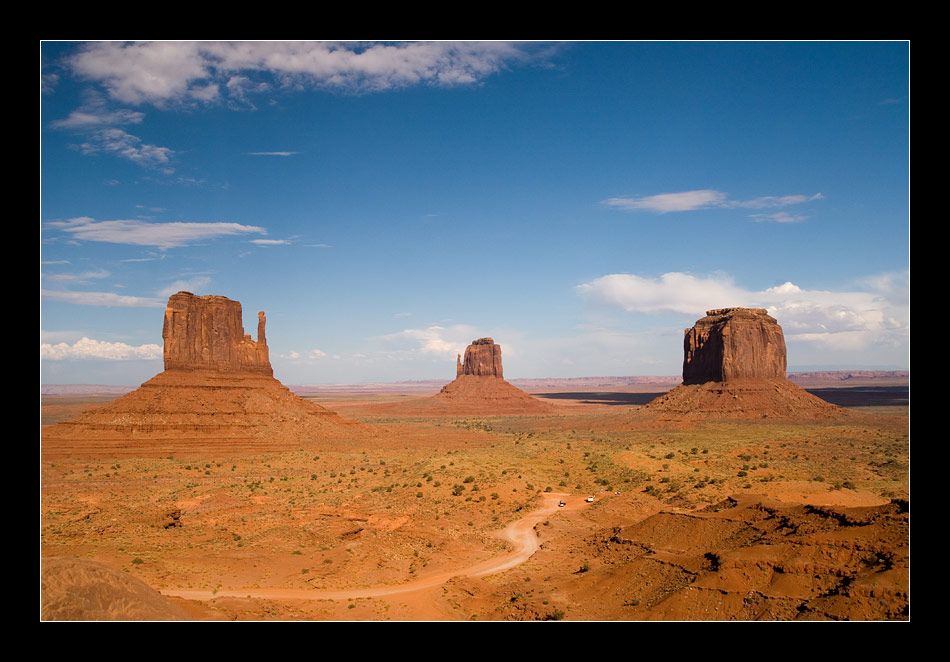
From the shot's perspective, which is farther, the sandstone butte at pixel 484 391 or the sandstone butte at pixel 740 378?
the sandstone butte at pixel 484 391

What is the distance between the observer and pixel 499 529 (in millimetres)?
25984

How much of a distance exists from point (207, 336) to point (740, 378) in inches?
2970

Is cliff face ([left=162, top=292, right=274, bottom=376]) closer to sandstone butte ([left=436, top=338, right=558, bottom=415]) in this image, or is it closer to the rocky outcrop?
sandstone butte ([left=436, top=338, right=558, bottom=415])

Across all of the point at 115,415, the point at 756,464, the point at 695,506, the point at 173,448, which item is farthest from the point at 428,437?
the point at 695,506

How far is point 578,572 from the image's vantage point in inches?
730

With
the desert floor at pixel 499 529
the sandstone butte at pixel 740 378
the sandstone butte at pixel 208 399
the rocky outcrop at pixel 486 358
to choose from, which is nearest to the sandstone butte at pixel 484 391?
the rocky outcrop at pixel 486 358

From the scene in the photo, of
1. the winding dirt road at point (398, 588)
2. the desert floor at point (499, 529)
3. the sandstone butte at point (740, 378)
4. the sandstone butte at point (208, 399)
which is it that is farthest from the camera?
the sandstone butte at point (740, 378)

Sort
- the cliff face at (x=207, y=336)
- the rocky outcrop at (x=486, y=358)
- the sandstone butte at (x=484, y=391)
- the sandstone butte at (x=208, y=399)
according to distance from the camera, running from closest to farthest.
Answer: the sandstone butte at (x=208, y=399) → the cliff face at (x=207, y=336) → the sandstone butte at (x=484, y=391) → the rocky outcrop at (x=486, y=358)

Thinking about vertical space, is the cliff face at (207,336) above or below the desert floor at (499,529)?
above

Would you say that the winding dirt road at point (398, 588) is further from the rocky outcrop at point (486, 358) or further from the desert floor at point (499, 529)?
the rocky outcrop at point (486, 358)

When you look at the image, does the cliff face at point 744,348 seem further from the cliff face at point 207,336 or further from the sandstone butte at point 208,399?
the cliff face at point 207,336

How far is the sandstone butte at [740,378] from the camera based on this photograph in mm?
80188

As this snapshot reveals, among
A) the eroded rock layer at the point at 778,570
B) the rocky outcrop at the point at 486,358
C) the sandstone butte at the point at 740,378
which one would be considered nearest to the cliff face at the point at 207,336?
the eroded rock layer at the point at 778,570

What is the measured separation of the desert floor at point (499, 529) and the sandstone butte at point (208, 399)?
2887 mm
